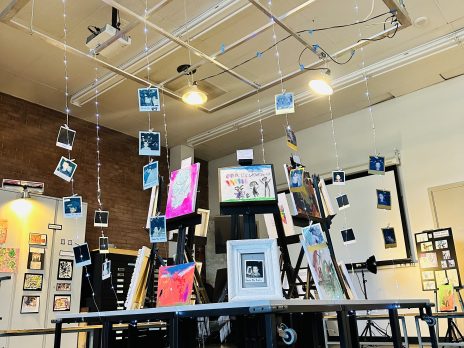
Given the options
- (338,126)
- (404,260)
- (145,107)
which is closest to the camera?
(145,107)

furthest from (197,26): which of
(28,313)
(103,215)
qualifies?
(28,313)

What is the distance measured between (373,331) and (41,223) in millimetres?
4905

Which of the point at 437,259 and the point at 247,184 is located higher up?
the point at 247,184

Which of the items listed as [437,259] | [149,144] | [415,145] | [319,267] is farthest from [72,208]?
[415,145]

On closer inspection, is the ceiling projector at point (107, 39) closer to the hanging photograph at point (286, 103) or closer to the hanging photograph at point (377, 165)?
the hanging photograph at point (286, 103)

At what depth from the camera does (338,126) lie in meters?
7.31

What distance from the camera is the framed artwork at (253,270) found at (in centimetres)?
183

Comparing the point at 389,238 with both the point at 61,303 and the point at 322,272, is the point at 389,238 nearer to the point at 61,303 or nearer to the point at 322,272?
the point at 322,272

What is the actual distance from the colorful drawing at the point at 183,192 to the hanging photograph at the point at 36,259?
3473mm

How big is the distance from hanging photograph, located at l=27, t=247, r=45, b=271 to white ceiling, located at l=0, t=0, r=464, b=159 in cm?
222

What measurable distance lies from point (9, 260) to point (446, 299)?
17.4ft

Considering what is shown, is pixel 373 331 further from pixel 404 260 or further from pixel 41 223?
Answer: pixel 41 223

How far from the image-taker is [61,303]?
5.49 metres

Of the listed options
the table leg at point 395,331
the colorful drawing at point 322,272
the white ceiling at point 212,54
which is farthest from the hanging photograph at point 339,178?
the table leg at point 395,331
